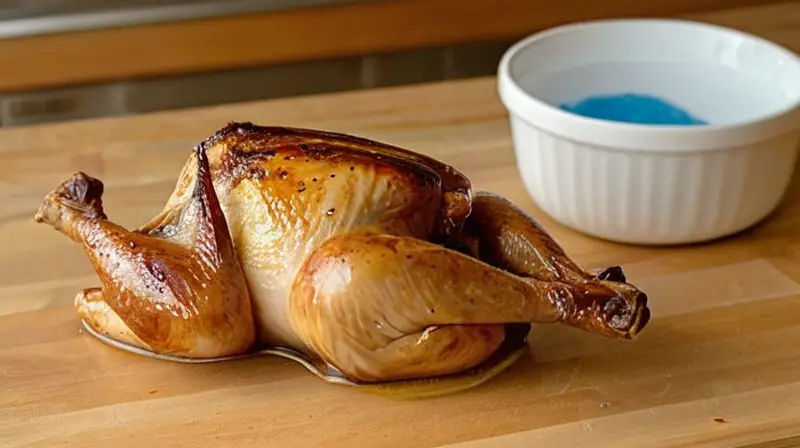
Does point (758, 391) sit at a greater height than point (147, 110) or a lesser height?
greater

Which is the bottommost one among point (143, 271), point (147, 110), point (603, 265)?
point (147, 110)

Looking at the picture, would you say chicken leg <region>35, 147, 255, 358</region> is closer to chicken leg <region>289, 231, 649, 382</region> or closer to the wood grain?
chicken leg <region>289, 231, 649, 382</region>

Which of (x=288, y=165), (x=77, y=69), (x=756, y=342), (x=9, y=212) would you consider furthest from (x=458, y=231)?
(x=77, y=69)

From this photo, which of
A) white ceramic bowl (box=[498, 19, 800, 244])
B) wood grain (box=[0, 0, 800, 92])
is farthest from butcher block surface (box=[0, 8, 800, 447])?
wood grain (box=[0, 0, 800, 92])

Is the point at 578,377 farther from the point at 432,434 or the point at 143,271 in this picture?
the point at 143,271

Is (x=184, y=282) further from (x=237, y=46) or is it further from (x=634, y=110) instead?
(x=237, y=46)

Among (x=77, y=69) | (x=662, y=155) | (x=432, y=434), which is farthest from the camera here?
(x=77, y=69)
